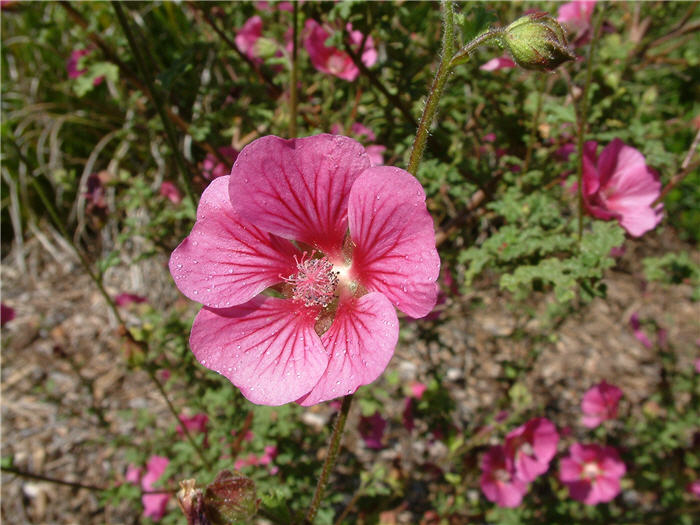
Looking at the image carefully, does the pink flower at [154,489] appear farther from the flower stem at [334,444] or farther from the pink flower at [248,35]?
the pink flower at [248,35]

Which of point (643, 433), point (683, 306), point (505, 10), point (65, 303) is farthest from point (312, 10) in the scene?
point (683, 306)

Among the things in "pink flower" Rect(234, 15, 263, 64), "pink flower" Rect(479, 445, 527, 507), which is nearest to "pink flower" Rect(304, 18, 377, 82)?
"pink flower" Rect(234, 15, 263, 64)

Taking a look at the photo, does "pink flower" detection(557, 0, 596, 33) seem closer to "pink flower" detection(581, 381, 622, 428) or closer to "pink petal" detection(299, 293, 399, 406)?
"pink petal" detection(299, 293, 399, 406)

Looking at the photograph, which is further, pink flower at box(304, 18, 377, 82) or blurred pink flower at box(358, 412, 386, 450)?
blurred pink flower at box(358, 412, 386, 450)

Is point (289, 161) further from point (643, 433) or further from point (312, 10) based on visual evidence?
point (643, 433)

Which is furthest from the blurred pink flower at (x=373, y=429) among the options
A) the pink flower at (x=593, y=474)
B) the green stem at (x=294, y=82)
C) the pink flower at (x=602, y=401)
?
the green stem at (x=294, y=82)

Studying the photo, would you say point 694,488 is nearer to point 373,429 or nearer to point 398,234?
point 373,429
